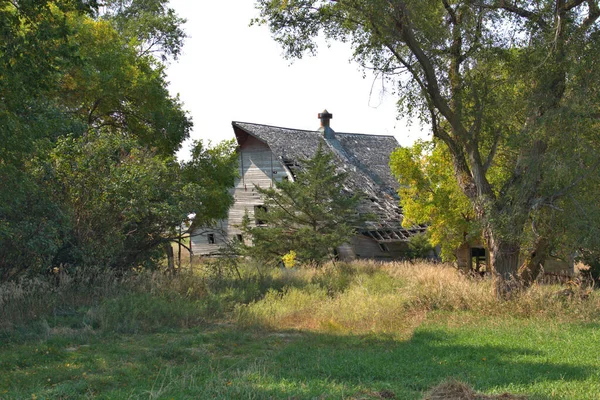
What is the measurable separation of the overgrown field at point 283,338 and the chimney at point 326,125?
70.5ft

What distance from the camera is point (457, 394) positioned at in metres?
7.31

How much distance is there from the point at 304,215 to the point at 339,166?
378 inches

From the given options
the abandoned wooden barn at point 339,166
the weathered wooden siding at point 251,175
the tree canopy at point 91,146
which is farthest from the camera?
the weathered wooden siding at point 251,175

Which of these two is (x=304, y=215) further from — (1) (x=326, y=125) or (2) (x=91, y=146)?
(1) (x=326, y=125)

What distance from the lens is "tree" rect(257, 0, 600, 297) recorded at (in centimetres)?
1420

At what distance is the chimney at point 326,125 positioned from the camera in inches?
1567

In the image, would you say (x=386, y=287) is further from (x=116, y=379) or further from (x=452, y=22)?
(x=116, y=379)

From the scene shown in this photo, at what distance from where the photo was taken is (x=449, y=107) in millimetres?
16438

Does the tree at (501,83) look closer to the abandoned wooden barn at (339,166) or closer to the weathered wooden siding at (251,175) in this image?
the abandoned wooden barn at (339,166)

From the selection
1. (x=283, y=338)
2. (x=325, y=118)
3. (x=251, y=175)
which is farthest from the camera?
(x=325, y=118)

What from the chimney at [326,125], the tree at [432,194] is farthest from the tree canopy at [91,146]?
the chimney at [326,125]

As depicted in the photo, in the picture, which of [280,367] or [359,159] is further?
[359,159]

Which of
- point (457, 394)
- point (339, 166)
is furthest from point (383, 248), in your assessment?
point (457, 394)

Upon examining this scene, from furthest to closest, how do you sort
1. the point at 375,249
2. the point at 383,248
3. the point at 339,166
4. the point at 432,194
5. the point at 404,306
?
1. the point at 339,166
2. the point at 383,248
3. the point at 375,249
4. the point at 432,194
5. the point at 404,306
